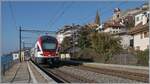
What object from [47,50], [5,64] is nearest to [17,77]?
[5,64]

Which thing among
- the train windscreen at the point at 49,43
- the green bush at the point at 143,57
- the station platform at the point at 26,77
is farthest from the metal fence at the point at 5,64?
A: the green bush at the point at 143,57

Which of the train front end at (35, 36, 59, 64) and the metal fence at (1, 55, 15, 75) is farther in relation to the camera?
the train front end at (35, 36, 59, 64)

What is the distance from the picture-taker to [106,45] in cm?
5025

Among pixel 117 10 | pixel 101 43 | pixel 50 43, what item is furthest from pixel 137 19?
pixel 117 10

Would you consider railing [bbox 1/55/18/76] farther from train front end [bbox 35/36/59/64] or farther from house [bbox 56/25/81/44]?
house [bbox 56/25/81/44]

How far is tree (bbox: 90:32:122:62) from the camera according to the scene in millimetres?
48909

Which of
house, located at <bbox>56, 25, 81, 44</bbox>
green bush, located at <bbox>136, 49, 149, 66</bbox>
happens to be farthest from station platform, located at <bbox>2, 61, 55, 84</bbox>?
house, located at <bbox>56, 25, 81, 44</bbox>

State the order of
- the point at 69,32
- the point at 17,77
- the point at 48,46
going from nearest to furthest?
1. the point at 17,77
2. the point at 48,46
3. the point at 69,32

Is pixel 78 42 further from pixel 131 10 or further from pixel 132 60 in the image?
pixel 131 10

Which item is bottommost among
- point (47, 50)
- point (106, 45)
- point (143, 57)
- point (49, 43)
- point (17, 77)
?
point (17, 77)

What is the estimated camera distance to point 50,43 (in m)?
34.9

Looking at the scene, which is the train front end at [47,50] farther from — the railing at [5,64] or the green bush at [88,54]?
the green bush at [88,54]

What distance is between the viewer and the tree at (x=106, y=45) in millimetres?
48909

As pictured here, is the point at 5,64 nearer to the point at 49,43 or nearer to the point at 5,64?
the point at 5,64
